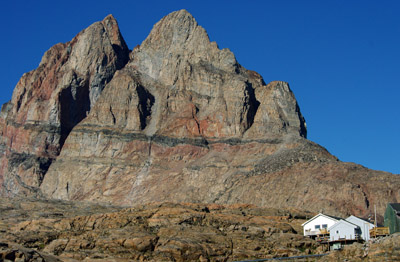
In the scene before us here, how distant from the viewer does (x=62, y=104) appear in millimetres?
189000

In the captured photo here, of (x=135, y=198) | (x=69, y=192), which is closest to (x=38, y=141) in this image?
(x=69, y=192)

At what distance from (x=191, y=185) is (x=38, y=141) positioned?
164 feet

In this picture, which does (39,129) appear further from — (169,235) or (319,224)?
(319,224)

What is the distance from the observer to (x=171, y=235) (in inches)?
3214

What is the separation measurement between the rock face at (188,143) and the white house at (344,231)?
52.8 meters

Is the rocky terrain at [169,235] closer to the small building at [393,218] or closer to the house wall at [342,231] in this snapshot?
the house wall at [342,231]

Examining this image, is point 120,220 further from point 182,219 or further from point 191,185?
point 191,185

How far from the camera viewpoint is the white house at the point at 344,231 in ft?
251

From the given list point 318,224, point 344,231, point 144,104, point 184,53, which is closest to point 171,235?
point 318,224

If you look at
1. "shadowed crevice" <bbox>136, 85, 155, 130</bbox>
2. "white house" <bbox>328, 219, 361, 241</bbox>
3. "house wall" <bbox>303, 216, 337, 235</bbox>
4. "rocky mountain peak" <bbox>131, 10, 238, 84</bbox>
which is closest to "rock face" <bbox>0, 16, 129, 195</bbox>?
"shadowed crevice" <bbox>136, 85, 155, 130</bbox>

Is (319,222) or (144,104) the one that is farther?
(144,104)

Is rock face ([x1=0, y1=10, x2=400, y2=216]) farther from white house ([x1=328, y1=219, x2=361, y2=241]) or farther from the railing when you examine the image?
the railing

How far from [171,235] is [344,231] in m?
18.4

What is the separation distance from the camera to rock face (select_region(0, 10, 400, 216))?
141375 mm
